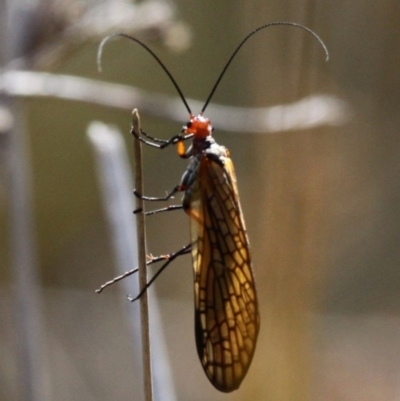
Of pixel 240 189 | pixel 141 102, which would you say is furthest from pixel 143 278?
pixel 240 189

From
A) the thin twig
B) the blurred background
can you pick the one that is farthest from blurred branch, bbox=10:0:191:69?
the thin twig

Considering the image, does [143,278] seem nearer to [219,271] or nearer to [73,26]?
[219,271]

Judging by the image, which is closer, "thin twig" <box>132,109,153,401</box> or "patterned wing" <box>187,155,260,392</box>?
"thin twig" <box>132,109,153,401</box>

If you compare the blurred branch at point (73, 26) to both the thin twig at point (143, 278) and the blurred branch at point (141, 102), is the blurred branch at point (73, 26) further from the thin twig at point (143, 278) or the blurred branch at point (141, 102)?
the thin twig at point (143, 278)

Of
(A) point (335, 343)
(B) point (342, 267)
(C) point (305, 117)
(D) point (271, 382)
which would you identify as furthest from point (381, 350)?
(C) point (305, 117)

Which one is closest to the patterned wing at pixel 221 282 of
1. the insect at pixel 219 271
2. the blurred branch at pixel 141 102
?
the insect at pixel 219 271

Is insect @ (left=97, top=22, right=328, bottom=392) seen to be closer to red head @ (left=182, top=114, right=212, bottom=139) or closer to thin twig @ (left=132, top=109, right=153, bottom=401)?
red head @ (left=182, top=114, right=212, bottom=139)

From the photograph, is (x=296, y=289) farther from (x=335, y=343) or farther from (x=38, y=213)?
(x=38, y=213)
